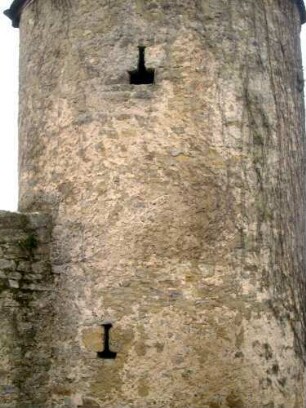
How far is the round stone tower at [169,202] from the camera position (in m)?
8.12

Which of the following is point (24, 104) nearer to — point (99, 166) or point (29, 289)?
point (99, 166)

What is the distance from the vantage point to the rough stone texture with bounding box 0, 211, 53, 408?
327 inches

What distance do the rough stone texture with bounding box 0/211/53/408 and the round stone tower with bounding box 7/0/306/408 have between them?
99 mm

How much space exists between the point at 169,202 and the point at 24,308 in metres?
1.78

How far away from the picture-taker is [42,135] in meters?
9.09

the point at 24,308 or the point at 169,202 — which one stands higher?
the point at 169,202

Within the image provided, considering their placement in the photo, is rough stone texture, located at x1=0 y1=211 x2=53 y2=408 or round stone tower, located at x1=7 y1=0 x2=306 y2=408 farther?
rough stone texture, located at x1=0 y1=211 x2=53 y2=408

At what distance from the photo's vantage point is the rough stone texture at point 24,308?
8297 mm

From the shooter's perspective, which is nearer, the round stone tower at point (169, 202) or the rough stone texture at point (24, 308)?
the round stone tower at point (169, 202)

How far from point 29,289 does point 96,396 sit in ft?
4.22

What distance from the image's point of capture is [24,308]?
8477 mm

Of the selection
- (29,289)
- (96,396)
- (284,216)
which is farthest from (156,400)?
(284,216)

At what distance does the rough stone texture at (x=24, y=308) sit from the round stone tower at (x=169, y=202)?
0.10 meters

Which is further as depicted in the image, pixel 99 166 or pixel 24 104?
pixel 24 104
